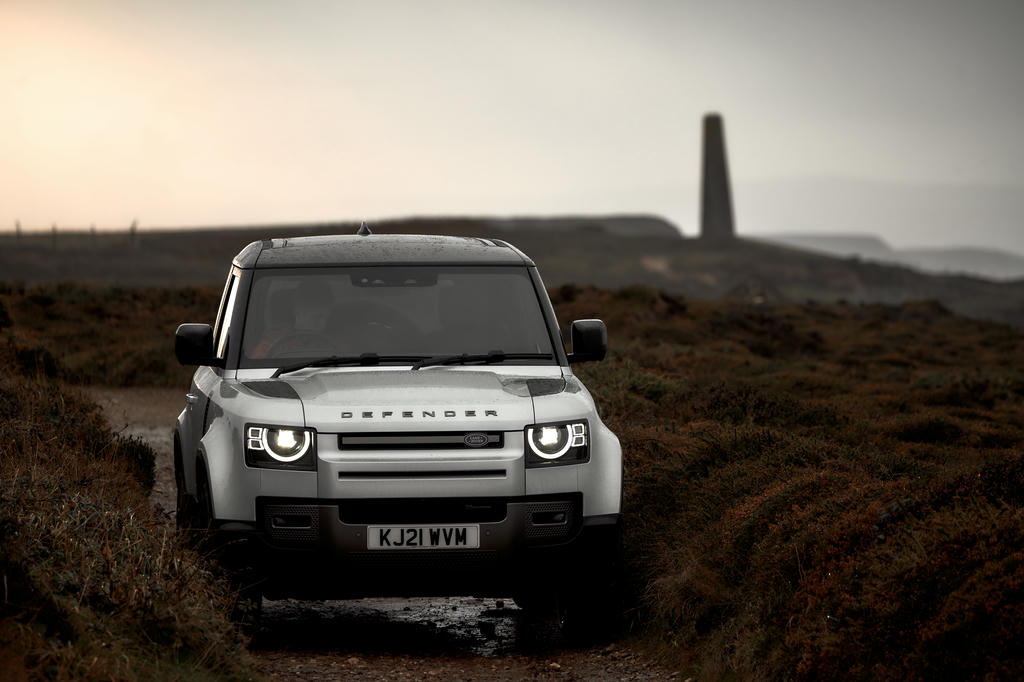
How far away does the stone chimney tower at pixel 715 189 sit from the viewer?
102500 mm

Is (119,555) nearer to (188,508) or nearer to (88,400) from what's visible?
(188,508)

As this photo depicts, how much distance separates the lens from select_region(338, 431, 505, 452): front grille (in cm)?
687

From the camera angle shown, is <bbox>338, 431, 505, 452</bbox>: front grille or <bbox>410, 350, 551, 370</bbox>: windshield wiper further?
<bbox>410, 350, 551, 370</bbox>: windshield wiper

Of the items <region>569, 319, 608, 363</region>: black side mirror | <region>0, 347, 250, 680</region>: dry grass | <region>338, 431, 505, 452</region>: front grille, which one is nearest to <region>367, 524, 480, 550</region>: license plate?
<region>338, 431, 505, 452</region>: front grille

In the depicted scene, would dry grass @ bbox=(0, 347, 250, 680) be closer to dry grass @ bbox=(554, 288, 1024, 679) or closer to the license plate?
the license plate

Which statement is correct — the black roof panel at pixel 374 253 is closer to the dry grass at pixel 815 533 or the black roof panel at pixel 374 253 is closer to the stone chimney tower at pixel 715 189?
the dry grass at pixel 815 533

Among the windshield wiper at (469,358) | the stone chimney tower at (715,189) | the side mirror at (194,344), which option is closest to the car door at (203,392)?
the side mirror at (194,344)

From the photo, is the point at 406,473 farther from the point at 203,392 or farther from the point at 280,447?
the point at 203,392

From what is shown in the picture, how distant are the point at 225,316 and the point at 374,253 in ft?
3.30

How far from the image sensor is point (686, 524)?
8773 millimetres

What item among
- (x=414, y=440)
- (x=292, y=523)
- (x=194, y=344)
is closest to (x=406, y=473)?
(x=414, y=440)

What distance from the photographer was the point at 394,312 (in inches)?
325

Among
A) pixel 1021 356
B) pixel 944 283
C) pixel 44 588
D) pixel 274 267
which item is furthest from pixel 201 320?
pixel 944 283

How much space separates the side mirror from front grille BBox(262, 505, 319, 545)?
134 centimetres
